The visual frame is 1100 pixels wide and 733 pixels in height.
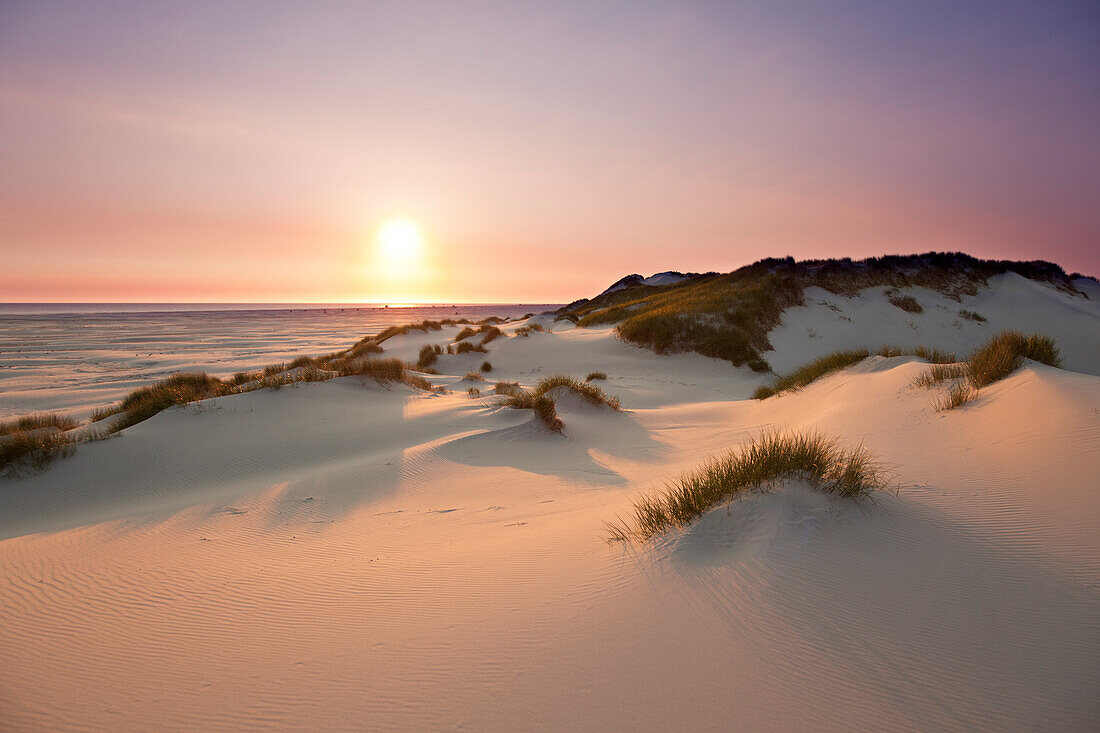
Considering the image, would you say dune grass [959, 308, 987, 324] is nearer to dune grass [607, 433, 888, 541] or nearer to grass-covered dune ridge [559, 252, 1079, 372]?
grass-covered dune ridge [559, 252, 1079, 372]

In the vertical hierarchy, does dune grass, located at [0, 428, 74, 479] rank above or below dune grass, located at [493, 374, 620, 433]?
below

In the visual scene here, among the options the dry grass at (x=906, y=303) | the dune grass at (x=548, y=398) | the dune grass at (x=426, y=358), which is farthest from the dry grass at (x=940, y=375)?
the dry grass at (x=906, y=303)

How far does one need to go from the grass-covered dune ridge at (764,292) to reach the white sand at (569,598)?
42.3 feet

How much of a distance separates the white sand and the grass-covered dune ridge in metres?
12.9

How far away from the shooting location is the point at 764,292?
20.4m

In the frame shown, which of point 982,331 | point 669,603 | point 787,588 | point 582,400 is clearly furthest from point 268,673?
point 982,331

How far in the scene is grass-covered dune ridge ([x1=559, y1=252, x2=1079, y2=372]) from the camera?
59.5ft

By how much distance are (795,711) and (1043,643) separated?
1188 millimetres

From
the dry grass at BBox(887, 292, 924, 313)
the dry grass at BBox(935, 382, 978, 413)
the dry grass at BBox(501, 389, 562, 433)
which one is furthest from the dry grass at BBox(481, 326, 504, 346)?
the dry grass at BBox(887, 292, 924, 313)

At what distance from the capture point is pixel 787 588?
7.66 feet

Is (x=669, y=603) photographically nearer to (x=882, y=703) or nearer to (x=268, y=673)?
(x=882, y=703)

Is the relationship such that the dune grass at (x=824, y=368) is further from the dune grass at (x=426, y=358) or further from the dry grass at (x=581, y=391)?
the dune grass at (x=426, y=358)

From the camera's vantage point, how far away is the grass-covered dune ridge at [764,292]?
1812 cm

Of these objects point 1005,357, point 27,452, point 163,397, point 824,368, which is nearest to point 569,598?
point 1005,357
